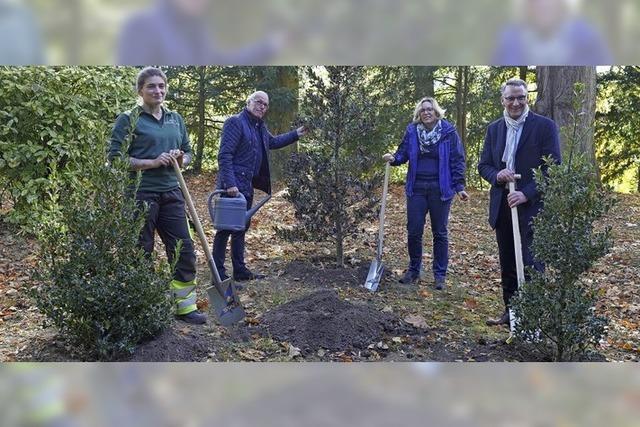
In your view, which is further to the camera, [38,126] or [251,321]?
[38,126]

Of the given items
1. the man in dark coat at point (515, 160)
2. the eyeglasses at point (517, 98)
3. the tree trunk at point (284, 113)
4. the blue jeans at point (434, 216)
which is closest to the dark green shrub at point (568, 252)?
the man in dark coat at point (515, 160)

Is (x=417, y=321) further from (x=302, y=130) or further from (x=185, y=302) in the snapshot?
(x=302, y=130)

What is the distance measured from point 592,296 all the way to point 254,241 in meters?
3.96

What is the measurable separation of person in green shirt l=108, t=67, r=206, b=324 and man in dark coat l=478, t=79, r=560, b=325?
6.10 feet

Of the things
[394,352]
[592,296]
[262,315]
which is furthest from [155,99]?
[592,296]

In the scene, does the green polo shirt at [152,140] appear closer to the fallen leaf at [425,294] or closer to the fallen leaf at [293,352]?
the fallen leaf at [293,352]

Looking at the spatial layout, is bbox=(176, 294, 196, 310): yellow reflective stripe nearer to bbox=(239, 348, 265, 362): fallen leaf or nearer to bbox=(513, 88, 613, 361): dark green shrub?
bbox=(239, 348, 265, 362): fallen leaf

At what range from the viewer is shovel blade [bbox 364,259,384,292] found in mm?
4992

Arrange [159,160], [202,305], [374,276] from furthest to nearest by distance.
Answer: [374,276] → [202,305] → [159,160]

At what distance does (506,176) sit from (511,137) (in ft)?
0.79

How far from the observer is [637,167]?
9.13 m

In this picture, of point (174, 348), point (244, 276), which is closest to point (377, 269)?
point (244, 276)

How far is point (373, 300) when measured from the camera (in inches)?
186

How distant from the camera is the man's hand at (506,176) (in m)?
3.66
